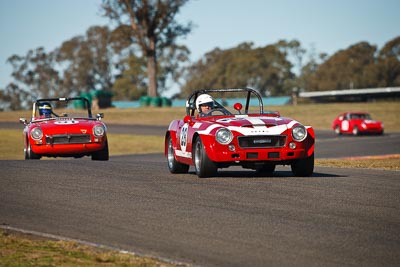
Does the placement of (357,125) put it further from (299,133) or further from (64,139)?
(299,133)

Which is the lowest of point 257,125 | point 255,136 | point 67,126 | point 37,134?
point 37,134

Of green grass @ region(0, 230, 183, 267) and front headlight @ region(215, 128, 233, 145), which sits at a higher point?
front headlight @ region(215, 128, 233, 145)

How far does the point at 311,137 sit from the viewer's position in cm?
1293

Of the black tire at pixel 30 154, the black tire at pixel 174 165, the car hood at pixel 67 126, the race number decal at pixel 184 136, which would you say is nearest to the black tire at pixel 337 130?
the car hood at pixel 67 126

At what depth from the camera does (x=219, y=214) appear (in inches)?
364

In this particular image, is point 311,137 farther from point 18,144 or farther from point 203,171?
point 18,144

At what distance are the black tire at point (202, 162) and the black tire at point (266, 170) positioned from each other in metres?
1.19

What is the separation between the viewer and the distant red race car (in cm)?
4678

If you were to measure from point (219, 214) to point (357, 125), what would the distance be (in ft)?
127

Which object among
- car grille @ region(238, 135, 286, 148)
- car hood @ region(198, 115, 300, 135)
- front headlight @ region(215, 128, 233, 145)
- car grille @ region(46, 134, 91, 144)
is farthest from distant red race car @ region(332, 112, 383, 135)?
front headlight @ region(215, 128, 233, 145)

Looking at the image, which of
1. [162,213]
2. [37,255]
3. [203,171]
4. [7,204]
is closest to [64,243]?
[37,255]

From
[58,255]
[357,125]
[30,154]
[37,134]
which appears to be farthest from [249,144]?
[357,125]

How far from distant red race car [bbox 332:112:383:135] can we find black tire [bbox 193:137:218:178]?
34391 mm

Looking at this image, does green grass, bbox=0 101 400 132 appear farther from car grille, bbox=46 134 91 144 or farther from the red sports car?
car grille, bbox=46 134 91 144
